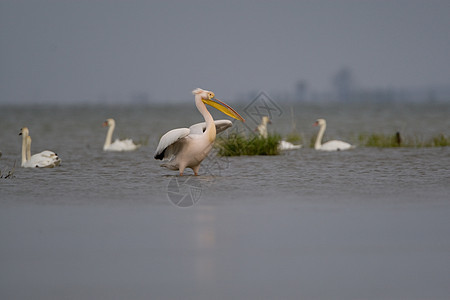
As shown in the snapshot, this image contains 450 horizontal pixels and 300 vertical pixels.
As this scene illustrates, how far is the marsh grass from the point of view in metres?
13.2

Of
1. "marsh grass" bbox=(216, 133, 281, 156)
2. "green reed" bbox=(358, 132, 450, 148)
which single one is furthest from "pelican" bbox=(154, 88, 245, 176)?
"green reed" bbox=(358, 132, 450, 148)

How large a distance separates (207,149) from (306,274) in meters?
5.01

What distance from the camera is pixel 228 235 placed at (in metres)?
5.80

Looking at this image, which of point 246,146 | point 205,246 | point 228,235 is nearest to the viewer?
point 205,246

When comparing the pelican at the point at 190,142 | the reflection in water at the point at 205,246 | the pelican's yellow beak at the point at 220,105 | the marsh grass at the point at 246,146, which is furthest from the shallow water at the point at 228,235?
the marsh grass at the point at 246,146

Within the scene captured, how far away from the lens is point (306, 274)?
4660 millimetres

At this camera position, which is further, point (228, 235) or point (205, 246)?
point (228, 235)

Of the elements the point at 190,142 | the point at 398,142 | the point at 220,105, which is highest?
Answer: the point at 220,105

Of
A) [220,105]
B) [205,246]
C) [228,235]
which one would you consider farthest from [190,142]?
[205,246]

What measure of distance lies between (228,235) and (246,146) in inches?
294

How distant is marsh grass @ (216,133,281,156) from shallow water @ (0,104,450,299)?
8.96 ft

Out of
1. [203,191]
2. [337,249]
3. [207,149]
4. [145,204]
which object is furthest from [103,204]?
[337,249]

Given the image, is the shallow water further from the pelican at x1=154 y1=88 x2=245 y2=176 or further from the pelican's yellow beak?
the pelican's yellow beak

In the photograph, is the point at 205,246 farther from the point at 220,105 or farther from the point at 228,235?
the point at 220,105
